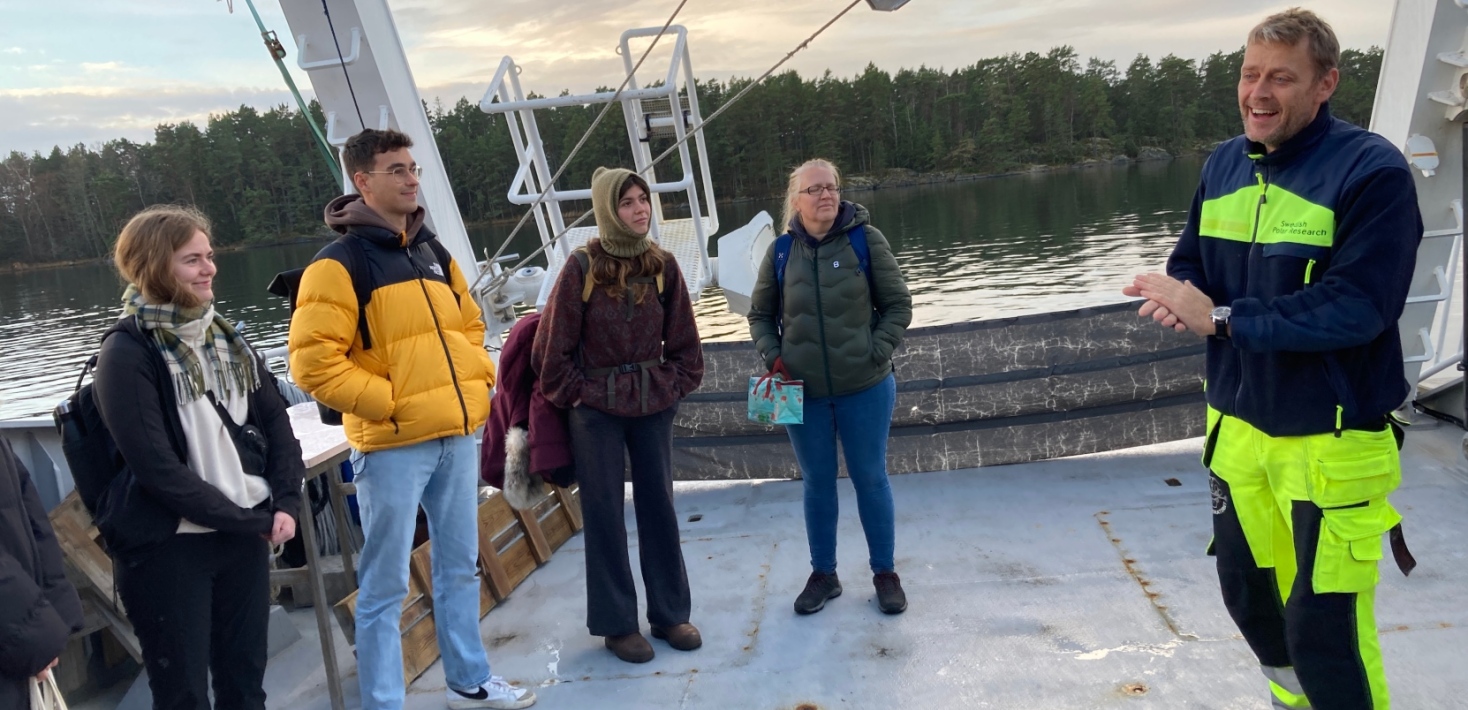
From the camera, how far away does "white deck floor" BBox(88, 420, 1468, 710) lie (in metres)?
2.72

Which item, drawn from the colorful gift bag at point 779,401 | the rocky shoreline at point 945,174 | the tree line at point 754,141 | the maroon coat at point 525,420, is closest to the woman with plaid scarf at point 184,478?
the maroon coat at point 525,420

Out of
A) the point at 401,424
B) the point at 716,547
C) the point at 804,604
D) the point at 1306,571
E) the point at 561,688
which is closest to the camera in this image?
the point at 1306,571

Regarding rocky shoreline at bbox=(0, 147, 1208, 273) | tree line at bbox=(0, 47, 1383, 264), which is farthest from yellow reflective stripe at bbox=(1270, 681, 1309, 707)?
rocky shoreline at bbox=(0, 147, 1208, 273)

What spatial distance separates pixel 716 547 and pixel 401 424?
1.85m

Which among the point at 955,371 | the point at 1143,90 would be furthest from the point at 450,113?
the point at 955,371

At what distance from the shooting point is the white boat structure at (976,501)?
112 inches

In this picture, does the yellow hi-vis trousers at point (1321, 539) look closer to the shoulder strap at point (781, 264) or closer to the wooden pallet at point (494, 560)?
the shoulder strap at point (781, 264)

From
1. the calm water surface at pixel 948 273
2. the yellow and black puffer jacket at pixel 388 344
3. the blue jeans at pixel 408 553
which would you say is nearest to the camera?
the yellow and black puffer jacket at pixel 388 344

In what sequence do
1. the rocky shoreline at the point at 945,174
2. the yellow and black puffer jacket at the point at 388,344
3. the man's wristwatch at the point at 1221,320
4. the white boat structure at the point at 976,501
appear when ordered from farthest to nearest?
the rocky shoreline at the point at 945,174 < the white boat structure at the point at 976,501 < the yellow and black puffer jacket at the point at 388,344 < the man's wristwatch at the point at 1221,320

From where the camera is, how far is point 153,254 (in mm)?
2254

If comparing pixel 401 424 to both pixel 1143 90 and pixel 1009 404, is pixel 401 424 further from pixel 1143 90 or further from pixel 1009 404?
pixel 1143 90

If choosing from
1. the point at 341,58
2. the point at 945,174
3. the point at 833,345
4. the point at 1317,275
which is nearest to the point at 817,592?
the point at 833,345

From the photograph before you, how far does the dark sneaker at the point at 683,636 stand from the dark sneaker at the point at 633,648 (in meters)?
0.08

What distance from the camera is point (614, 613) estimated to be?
3.18 m
